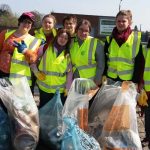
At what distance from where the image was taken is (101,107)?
14.2 ft

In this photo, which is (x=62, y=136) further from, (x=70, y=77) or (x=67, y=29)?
(x=67, y=29)

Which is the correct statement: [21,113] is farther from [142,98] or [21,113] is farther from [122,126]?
[142,98]

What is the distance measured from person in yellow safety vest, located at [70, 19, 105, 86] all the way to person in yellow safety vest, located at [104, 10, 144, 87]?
0.14 metres

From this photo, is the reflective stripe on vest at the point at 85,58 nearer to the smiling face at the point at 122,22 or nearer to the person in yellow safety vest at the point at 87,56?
the person in yellow safety vest at the point at 87,56

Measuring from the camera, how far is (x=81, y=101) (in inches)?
158

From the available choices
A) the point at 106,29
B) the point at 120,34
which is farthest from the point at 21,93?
the point at 106,29

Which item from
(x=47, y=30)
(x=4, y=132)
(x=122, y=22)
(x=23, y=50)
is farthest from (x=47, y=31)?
(x=4, y=132)

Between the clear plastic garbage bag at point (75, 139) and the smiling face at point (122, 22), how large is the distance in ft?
4.47

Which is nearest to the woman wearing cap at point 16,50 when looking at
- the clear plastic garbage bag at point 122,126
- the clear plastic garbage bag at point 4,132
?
the clear plastic garbage bag at point 4,132

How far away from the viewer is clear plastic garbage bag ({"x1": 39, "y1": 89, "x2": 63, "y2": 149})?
404 centimetres

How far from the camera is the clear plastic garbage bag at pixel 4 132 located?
12.7ft

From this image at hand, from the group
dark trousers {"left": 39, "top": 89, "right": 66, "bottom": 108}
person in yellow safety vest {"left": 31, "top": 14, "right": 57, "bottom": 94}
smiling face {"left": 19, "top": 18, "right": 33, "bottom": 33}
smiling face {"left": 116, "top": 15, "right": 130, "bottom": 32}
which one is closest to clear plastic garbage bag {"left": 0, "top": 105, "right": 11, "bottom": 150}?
dark trousers {"left": 39, "top": 89, "right": 66, "bottom": 108}

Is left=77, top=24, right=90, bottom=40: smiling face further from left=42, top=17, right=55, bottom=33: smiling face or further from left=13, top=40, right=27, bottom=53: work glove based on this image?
left=13, top=40, right=27, bottom=53: work glove

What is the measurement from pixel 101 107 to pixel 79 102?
1.32 feet
